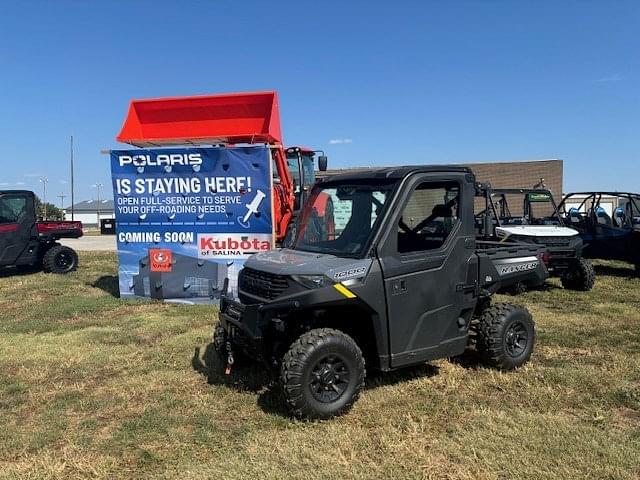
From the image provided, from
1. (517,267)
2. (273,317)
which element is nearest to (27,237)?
(273,317)

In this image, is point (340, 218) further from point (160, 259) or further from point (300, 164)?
point (300, 164)

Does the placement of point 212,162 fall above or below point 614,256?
above

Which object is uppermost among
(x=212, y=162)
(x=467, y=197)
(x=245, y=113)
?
(x=245, y=113)

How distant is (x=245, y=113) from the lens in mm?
10305

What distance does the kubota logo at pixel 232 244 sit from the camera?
29.6ft

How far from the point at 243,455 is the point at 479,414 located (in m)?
1.93

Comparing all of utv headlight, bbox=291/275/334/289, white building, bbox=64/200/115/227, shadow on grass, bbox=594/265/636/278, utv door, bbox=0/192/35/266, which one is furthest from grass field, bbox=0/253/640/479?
white building, bbox=64/200/115/227

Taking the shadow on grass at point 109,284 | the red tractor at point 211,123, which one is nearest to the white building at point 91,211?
the shadow on grass at point 109,284

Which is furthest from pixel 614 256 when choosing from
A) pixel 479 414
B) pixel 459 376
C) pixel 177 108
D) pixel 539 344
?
pixel 177 108

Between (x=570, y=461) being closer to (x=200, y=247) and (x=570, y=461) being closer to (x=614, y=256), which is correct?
(x=200, y=247)

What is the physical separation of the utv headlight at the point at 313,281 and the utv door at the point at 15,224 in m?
11.5

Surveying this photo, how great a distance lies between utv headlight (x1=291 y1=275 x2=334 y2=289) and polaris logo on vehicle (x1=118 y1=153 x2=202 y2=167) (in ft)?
17.2

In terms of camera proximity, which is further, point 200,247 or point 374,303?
point 200,247

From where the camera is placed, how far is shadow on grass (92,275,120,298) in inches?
419
